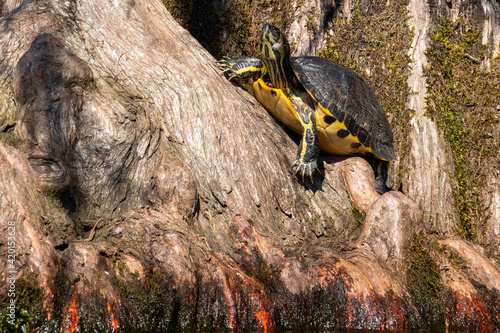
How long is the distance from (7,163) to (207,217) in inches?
65.8

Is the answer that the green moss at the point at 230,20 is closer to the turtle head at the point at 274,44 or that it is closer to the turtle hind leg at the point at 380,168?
the turtle head at the point at 274,44

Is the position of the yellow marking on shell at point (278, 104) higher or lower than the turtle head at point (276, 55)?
Result: lower

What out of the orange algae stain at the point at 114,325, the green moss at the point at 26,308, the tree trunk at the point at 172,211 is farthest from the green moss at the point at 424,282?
the green moss at the point at 26,308

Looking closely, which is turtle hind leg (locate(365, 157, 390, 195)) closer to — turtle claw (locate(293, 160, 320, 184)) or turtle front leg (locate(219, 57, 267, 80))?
turtle claw (locate(293, 160, 320, 184))

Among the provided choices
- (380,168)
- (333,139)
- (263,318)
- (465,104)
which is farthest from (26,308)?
(465,104)

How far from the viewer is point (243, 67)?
5566mm

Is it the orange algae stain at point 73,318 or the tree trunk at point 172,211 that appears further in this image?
the tree trunk at point 172,211

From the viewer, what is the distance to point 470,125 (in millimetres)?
6402

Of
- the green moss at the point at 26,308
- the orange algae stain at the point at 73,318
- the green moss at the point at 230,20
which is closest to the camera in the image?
the green moss at the point at 26,308

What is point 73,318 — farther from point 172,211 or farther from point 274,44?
point 274,44

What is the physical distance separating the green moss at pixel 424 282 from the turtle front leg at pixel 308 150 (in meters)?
1.25

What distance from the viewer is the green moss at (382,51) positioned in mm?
6391

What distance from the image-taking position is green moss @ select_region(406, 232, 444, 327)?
465 cm

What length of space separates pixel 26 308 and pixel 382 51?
527cm
